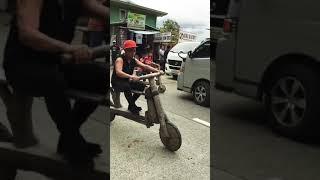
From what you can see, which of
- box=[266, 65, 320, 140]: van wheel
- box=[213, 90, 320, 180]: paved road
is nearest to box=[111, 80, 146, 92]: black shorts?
box=[213, 90, 320, 180]: paved road

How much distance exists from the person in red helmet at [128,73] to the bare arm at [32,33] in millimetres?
146

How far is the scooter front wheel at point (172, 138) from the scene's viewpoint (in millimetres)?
1177

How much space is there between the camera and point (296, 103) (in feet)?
3.31

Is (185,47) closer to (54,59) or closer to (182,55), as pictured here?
(182,55)

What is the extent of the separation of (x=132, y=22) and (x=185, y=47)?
166 millimetres

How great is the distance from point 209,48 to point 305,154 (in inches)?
14.6

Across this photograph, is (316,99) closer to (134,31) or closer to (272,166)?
(272,166)

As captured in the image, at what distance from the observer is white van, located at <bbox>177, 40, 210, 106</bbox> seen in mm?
1145

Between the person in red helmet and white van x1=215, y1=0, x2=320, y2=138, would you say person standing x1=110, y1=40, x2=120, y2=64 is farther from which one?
white van x1=215, y1=0, x2=320, y2=138

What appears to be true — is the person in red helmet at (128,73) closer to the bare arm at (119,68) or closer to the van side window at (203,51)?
the bare arm at (119,68)

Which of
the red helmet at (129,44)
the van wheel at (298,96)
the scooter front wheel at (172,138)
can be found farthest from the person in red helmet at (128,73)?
the van wheel at (298,96)

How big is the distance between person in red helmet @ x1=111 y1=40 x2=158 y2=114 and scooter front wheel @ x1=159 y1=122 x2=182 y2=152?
0.35ft

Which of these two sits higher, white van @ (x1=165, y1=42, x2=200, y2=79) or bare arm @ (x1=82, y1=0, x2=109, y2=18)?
bare arm @ (x1=82, y1=0, x2=109, y2=18)

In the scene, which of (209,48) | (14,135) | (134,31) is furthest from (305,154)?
(14,135)
